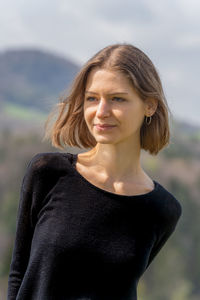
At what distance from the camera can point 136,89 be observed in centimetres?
277

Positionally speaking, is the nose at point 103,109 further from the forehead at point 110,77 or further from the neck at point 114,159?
the neck at point 114,159

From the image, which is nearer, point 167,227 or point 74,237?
point 74,237

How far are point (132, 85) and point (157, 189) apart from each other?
49cm

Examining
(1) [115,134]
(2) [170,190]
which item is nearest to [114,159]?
(1) [115,134]

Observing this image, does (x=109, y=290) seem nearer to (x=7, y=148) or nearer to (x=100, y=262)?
(x=100, y=262)

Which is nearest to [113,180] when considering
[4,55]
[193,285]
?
[193,285]

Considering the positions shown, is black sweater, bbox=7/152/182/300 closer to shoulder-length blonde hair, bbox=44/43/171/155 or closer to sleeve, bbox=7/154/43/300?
sleeve, bbox=7/154/43/300

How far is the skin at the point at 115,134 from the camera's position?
2.74m

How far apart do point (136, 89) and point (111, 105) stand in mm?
124

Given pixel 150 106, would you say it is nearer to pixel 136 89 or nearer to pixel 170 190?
pixel 136 89

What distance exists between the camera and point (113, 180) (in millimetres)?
2904

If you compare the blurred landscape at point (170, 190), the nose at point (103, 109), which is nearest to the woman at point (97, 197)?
the nose at point (103, 109)

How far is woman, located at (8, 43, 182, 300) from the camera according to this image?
2734 mm

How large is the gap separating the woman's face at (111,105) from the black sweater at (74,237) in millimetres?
215
